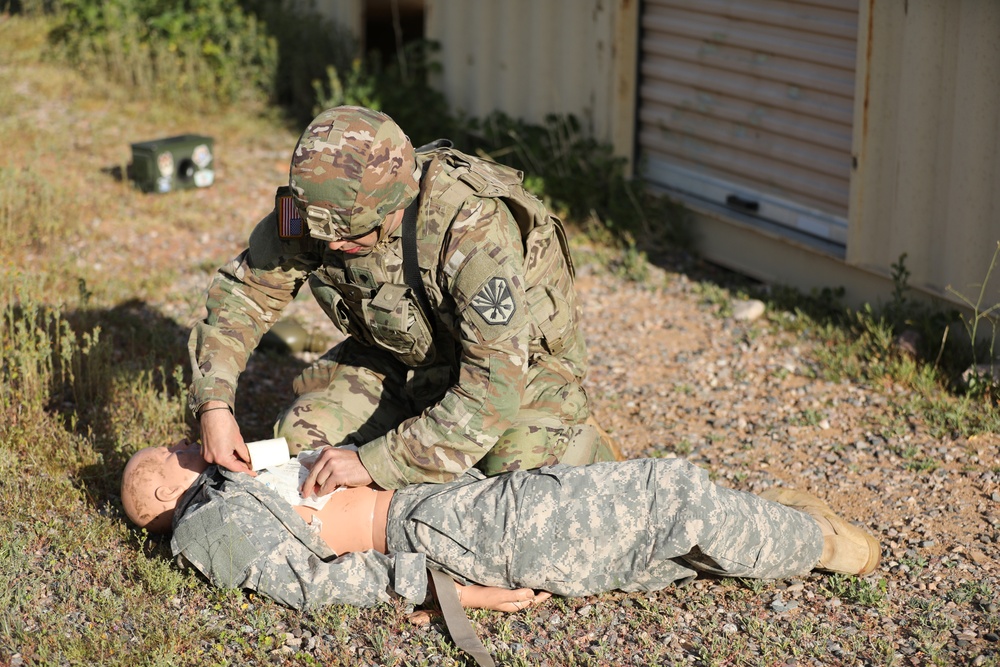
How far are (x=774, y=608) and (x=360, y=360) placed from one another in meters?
1.70

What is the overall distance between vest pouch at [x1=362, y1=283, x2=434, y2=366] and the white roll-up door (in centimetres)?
284

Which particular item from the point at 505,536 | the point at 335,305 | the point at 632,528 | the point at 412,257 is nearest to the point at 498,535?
the point at 505,536

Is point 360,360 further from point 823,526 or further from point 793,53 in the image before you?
point 793,53

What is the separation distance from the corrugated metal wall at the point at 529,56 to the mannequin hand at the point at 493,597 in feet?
13.6

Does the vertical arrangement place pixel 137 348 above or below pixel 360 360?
below

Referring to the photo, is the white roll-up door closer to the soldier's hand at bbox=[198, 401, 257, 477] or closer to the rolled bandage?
the rolled bandage

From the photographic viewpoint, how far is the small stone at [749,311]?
19.0ft

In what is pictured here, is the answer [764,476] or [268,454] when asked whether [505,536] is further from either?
[764,476]

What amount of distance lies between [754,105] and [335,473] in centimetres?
375

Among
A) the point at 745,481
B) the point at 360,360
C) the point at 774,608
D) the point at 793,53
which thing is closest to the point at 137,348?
the point at 360,360

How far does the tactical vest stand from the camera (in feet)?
11.2

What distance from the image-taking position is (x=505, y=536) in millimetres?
3299

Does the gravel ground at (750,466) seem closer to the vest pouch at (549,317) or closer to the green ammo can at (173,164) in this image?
the green ammo can at (173,164)

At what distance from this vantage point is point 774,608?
3420mm
